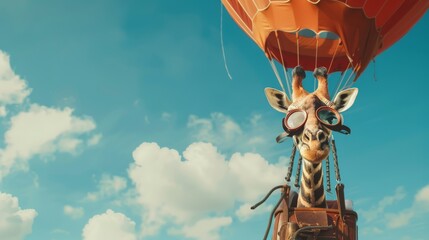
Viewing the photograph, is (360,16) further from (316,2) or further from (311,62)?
(311,62)

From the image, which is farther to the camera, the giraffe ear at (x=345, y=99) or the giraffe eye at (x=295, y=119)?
the giraffe ear at (x=345, y=99)

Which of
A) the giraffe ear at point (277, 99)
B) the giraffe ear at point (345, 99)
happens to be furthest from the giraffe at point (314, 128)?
the giraffe ear at point (277, 99)

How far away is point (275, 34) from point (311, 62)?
224 cm

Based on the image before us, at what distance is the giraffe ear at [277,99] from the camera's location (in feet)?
42.0

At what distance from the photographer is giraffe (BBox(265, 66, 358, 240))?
36.6 feet

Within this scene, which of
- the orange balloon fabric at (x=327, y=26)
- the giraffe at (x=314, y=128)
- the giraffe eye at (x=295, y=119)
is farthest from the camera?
the orange balloon fabric at (x=327, y=26)

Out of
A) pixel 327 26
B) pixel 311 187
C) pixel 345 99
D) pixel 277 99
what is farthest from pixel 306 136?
pixel 327 26

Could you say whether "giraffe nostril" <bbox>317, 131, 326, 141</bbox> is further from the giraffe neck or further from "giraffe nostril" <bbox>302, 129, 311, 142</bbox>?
the giraffe neck

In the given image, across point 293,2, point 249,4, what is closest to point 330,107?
point 293,2

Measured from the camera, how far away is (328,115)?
1161 cm

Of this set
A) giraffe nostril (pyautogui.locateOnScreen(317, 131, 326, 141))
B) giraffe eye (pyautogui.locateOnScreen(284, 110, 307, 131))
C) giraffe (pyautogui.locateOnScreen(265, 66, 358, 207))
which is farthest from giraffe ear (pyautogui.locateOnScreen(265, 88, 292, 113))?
giraffe nostril (pyautogui.locateOnScreen(317, 131, 326, 141))

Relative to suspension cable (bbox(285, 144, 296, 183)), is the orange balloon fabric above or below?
above

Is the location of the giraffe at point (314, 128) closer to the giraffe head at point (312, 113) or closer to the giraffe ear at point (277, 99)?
the giraffe head at point (312, 113)

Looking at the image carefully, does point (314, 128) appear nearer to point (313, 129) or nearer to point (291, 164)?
point (313, 129)
